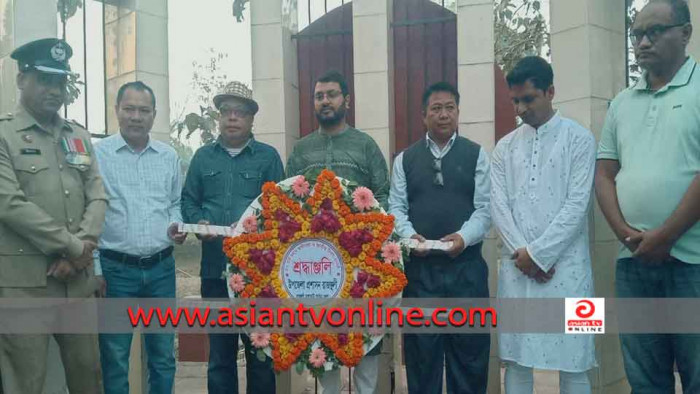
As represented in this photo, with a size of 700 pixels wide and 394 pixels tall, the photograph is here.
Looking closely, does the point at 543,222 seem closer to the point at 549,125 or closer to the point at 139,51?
the point at 549,125

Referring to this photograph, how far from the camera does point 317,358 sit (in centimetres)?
351

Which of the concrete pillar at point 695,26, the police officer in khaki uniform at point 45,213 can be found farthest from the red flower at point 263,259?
the concrete pillar at point 695,26

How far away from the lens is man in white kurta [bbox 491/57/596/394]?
11.5 feet

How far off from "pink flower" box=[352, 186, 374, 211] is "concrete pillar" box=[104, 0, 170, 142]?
7.51ft

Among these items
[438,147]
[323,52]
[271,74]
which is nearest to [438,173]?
[438,147]

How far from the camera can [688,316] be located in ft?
10.2

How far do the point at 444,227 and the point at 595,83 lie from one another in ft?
5.38

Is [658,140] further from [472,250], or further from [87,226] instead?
[87,226]

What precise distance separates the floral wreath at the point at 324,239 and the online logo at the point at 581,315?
980mm

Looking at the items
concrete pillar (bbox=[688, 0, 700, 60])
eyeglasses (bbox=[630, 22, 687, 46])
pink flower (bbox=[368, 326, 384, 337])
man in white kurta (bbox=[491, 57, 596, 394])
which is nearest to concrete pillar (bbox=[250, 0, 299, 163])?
pink flower (bbox=[368, 326, 384, 337])

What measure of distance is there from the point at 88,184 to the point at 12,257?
611mm

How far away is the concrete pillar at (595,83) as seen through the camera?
14.1ft

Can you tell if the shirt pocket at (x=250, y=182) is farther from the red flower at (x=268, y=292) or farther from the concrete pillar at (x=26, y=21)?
the concrete pillar at (x=26, y=21)

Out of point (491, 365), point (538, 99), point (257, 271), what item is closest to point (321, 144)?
point (257, 271)
